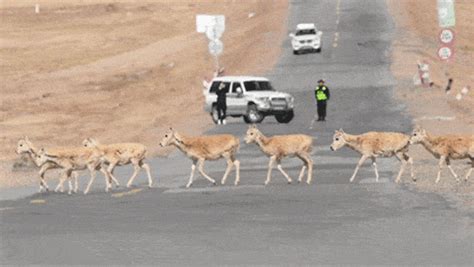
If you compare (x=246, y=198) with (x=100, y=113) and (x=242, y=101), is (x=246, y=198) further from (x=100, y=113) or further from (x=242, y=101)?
(x=100, y=113)

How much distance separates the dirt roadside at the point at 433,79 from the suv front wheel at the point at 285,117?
4.63 meters

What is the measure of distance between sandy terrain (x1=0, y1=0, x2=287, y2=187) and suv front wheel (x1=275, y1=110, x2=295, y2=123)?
278 cm

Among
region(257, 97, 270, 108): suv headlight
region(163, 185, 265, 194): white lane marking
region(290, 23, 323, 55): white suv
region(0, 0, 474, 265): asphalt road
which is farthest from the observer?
region(290, 23, 323, 55): white suv

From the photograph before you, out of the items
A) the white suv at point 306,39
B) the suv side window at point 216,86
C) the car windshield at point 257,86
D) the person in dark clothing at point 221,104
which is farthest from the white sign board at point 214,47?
the white suv at point 306,39

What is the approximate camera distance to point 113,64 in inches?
3632

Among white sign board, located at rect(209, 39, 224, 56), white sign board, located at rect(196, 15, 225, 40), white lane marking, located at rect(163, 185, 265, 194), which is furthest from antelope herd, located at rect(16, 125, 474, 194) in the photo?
white sign board, located at rect(196, 15, 225, 40)

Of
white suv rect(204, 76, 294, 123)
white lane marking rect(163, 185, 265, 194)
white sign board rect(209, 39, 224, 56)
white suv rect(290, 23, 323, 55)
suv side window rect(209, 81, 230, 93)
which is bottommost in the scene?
white suv rect(290, 23, 323, 55)

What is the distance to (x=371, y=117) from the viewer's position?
54.9 m

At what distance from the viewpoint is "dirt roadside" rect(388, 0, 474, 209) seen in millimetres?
33438

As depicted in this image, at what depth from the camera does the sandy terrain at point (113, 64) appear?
195ft

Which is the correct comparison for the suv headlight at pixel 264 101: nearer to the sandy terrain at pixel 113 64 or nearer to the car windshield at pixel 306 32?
the sandy terrain at pixel 113 64

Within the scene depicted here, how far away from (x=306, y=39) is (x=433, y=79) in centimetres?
1321

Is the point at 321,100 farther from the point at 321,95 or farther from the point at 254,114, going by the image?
the point at 254,114

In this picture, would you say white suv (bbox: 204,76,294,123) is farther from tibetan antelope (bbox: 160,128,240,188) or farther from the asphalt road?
tibetan antelope (bbox: 160,128,240,188)
